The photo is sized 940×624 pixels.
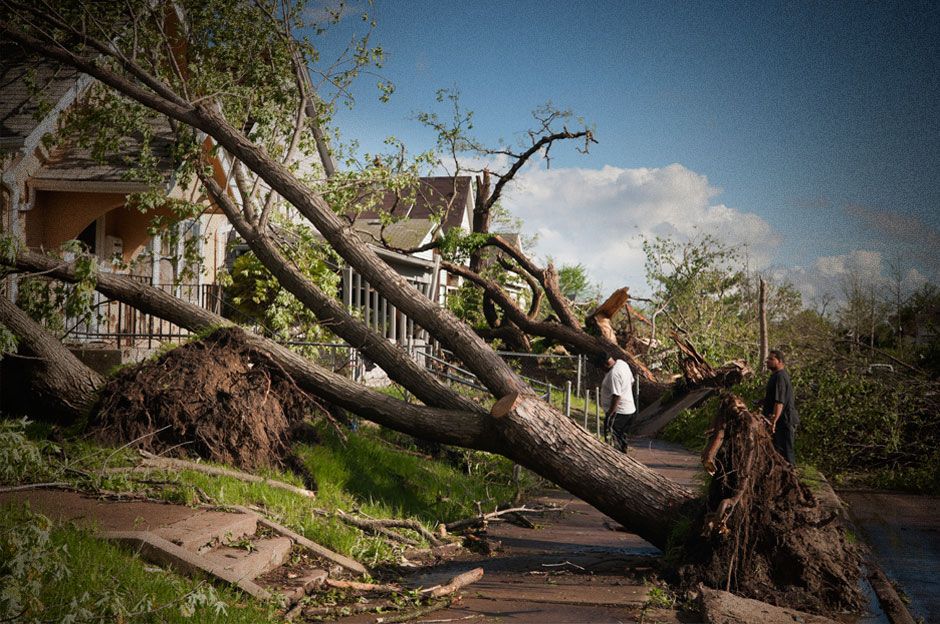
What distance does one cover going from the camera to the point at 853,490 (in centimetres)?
1168

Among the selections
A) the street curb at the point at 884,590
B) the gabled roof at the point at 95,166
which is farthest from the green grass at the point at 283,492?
the gabled roof at the point at 95,166

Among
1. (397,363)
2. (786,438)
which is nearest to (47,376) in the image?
(397,363)

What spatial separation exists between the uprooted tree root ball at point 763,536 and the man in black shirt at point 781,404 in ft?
11.2

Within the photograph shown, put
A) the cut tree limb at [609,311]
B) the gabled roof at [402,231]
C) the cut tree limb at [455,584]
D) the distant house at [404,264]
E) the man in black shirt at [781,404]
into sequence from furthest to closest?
1. the gabled roof at [402,231]
2. the distant house at [404,264]
3. the cut tree limb at [609,311]
4. the man in black shirt at [781,404]
5. the cut tree limb at [455,584]

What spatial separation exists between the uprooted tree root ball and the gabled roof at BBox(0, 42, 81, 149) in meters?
11.2

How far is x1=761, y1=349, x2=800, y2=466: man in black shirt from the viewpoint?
10.1 meters

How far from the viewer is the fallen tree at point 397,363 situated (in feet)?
24.2

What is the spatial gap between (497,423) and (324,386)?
2.28 metres

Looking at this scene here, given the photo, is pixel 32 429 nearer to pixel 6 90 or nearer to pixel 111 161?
pixel 111 161

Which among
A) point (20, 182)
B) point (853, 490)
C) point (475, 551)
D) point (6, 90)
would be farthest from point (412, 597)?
point (6, 90)

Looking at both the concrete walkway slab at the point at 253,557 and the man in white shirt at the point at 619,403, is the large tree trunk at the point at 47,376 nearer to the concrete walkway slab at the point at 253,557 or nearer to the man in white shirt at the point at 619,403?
the concrete walkway slab at the point at 253,557

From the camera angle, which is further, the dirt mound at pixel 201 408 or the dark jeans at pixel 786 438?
the dark jeans at pixel 786 438

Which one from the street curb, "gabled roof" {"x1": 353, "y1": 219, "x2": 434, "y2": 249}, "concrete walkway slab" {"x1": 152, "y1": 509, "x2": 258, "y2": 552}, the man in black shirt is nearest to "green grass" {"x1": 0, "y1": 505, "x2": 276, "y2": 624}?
"concrete walkway slab" {"x1": 152, "y1": 509, "x2": 258, "y2": 552}

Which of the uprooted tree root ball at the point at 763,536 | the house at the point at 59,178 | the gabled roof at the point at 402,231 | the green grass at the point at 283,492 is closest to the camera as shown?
the green grass at the point at 283,492
